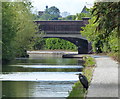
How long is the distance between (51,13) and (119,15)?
135867 mm

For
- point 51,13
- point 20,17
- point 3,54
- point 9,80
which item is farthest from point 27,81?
point 51,13

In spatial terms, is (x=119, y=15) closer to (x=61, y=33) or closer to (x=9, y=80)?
(x=9, y=80)

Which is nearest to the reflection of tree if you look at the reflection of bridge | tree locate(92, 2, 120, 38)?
tree locate(92, 2, 120, 38)

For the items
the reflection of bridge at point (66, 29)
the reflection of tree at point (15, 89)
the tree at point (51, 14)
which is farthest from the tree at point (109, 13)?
the tree at point (51, 14)

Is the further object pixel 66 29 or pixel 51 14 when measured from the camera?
pixel 51 14

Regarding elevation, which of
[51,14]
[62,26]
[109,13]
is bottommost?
[109,13]

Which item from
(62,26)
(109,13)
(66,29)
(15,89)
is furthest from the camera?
(62,26)

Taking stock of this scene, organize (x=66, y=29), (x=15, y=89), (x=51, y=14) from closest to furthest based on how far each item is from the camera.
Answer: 1. (x=15, y=89)
2. (x=66, y=29)
3. (x=51, y=14)

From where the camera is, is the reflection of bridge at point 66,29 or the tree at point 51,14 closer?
the reflection of bridge at point 66,29

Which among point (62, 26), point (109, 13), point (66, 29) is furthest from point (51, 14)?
point (109, 13)

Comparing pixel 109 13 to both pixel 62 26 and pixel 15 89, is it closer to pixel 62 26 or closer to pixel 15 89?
pixel 15 89

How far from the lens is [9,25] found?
4212 cm

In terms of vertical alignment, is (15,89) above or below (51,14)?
below

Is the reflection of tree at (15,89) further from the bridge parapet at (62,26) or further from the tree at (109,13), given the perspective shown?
the bridge parapet at (62,26)
